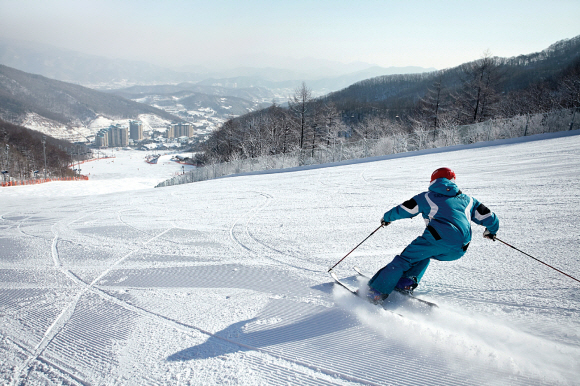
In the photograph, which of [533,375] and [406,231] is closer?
[533,375]

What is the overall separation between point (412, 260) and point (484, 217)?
2.95 feet

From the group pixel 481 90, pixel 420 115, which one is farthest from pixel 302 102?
pixel 420 115

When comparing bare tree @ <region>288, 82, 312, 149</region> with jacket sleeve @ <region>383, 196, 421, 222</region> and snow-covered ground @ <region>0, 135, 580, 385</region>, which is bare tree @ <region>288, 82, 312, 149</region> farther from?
jacket sleeve @ <region>383, 196, 421, 222</region>

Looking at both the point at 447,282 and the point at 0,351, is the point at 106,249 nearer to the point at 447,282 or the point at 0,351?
the point at 0,351

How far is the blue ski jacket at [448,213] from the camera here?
2.95 metres

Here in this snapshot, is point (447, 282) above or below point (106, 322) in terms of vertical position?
above

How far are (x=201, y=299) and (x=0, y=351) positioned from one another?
203 centimetres

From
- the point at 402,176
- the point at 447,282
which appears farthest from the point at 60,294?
the point at 402,176

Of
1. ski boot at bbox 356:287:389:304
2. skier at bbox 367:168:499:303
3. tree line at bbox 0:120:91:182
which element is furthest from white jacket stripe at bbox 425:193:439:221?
tree line at bbox 0:120:91:182

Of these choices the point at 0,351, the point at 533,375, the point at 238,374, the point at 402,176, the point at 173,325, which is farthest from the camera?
the point at 402,176

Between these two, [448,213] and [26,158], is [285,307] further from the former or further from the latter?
[26,158]

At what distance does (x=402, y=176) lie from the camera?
1091 centimetres

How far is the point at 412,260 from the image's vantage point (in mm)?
3207

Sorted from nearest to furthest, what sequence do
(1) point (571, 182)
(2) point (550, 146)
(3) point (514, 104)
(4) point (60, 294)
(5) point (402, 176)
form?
(4) point (60, 294)
(1) point (571, 182)
(5) point (402, 176)
(2) point (550, 146)
(3) point (514, 104)
